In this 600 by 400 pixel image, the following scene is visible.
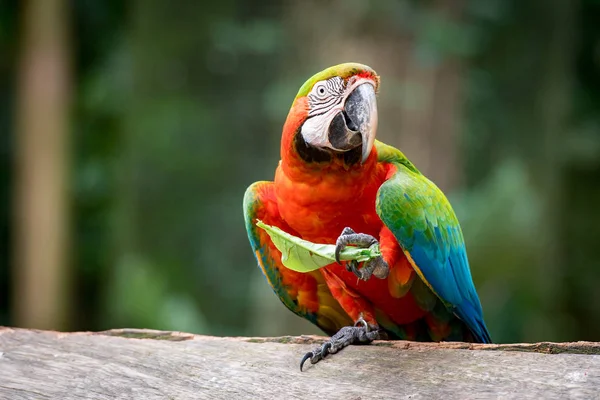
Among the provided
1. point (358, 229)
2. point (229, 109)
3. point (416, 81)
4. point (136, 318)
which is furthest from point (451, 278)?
point (229, 109)

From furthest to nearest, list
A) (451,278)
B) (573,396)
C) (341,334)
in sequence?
(451,278) → (341,334) → (573,396)

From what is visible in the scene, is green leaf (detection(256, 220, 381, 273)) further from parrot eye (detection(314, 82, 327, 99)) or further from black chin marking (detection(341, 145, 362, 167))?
parrot eye (detection(314, 82, 327, 99))

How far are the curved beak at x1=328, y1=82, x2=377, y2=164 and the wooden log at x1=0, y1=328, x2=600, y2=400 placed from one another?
0.52m

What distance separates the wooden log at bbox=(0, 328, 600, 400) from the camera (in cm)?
140

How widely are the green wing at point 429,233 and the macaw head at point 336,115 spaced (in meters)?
0.15

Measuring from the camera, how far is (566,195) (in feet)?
19.4

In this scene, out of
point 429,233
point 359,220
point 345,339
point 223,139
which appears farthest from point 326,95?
point 223,139

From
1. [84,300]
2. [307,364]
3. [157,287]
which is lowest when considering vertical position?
[84,300]

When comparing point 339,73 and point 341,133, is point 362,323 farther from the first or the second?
point 339,73

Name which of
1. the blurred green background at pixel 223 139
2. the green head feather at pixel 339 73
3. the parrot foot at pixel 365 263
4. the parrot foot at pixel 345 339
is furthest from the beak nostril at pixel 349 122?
the blurred green background at pixel 223 139

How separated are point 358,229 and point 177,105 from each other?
3.53 metres

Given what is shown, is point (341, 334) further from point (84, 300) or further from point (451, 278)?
point (84, 300)

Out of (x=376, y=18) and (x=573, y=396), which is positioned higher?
(x=376, y=18)

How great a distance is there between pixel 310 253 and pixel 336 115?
1.25ft
